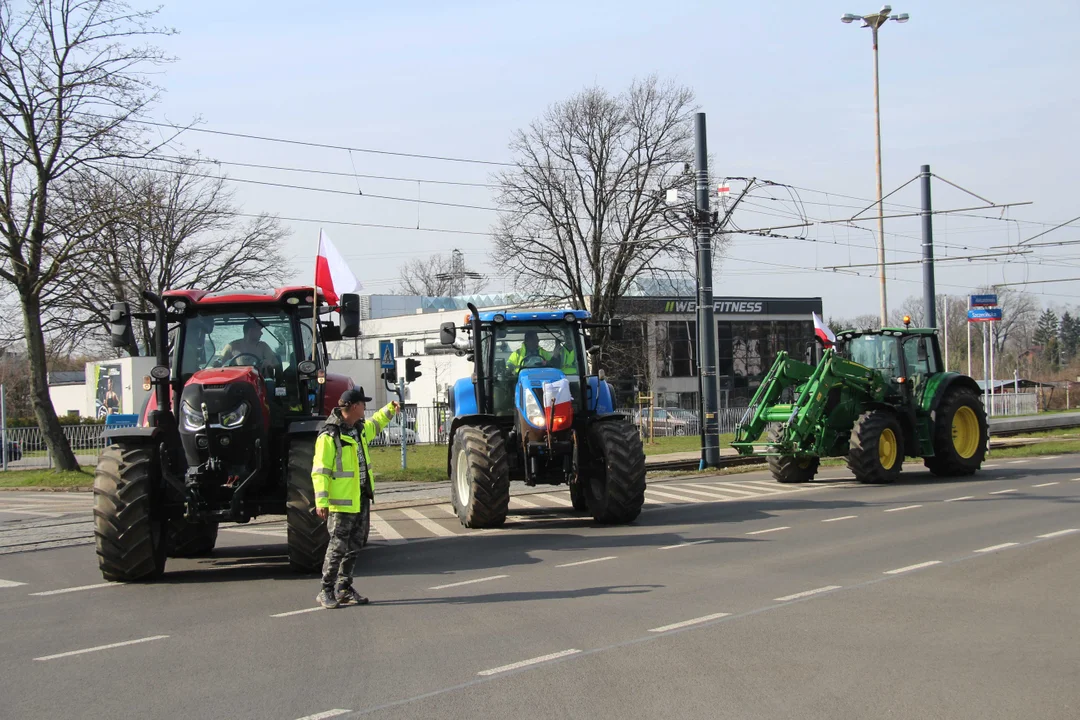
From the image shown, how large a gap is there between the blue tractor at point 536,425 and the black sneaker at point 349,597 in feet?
15.0

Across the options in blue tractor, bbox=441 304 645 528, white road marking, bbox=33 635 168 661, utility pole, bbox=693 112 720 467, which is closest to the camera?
white road marking, bbox=33 635 168 661

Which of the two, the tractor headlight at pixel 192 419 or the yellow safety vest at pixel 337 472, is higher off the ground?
the tractor headlight at pixel 192 419

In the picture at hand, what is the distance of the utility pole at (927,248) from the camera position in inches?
1171

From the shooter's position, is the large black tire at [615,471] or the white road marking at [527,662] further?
the large black tire at [615,471]

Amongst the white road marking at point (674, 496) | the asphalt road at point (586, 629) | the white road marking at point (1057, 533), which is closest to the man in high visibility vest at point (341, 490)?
the asphalt road at point (586, 629)

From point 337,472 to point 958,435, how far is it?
16243 millimetres

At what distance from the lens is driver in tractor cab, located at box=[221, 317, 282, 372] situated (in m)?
11.8

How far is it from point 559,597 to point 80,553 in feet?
23.7

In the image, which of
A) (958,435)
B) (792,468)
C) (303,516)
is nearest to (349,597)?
(303,516)

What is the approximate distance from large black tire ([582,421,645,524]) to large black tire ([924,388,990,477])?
30.5ft

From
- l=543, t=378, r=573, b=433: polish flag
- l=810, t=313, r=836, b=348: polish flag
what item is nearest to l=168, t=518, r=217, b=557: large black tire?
Answer: l=543, t=378, r=573, b=433: polish flag

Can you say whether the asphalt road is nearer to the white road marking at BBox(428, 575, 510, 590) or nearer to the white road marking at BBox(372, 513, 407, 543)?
the white road marking at BBox(428, 575, 510, 590)

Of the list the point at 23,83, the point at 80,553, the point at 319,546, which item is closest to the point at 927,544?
the point at 319,546

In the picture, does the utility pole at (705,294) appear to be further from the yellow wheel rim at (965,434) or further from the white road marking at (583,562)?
the white road marking at (583,562)
